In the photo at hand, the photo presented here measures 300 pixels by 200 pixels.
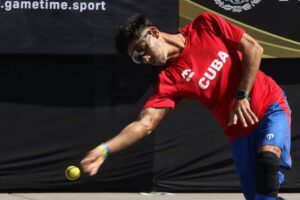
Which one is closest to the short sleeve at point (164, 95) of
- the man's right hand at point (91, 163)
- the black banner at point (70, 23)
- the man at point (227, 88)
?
the man at point (227, 88)

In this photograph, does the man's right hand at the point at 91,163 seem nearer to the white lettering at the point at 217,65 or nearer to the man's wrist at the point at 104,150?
the man's wrist at the point at 104,150

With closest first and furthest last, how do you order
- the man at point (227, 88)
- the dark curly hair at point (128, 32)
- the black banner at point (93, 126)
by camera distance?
the dark curly hair at point (128, 32) → the man at point (227, 88) → the black banner at point (93, 126)

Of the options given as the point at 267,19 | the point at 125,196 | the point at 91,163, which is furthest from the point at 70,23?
the point at 91,163

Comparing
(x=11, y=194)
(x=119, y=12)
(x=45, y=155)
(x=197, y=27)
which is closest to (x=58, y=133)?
(x=45, y=155)

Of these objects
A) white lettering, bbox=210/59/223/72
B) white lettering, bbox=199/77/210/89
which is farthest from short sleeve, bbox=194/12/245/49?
white lettering, bbox=199/77/210/89

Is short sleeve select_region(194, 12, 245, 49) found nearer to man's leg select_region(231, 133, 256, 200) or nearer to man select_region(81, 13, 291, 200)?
man select_region(81, 13, 291, 200)

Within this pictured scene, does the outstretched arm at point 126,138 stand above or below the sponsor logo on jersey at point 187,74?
below

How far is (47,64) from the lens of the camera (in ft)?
26.9

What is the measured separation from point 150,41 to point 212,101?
2.09 ft

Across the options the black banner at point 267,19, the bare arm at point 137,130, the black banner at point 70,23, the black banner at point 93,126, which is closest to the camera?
the bare arm at point 137,130

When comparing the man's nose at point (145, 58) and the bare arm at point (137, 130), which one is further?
the man's nose at point (145, 58)

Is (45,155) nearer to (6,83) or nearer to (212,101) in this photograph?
(6,83)

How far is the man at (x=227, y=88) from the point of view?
4.77 metres

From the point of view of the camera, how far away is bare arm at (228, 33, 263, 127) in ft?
15.8
